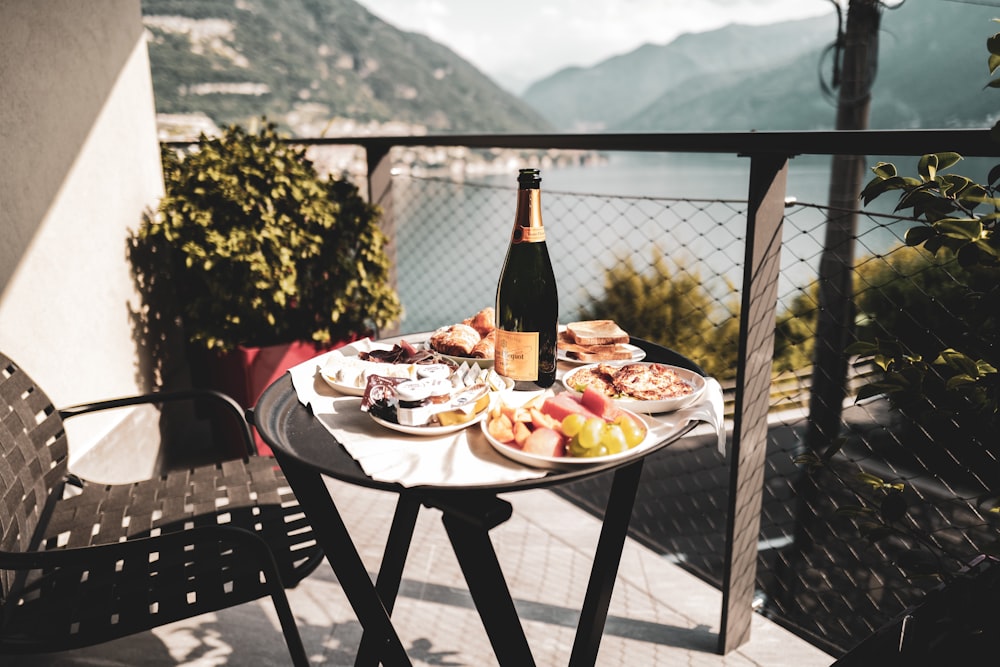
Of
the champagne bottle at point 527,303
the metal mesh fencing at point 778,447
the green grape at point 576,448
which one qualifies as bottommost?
the metal mesh fencing at point 778,447

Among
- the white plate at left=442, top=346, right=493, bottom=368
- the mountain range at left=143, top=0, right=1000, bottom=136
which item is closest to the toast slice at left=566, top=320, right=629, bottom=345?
the white plate at left=442, top=346, right=493, bottom=368

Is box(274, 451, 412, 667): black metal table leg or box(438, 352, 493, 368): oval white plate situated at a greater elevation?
box(438, 352, 493, 368): oval white plate

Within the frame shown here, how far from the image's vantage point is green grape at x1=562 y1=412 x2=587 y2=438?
1.07m

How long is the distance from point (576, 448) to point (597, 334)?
0.58 metres

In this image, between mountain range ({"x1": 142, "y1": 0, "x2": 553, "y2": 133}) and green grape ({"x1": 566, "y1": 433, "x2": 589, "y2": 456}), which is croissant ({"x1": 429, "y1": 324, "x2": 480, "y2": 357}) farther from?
mountain range ({"x1": 142, "y1": 0, "x2": 553, "y2": 133})

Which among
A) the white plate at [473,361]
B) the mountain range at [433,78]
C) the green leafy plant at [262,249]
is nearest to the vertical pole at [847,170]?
the mountain range at [433,78]

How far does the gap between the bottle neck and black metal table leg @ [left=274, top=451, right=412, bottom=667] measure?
63 cm

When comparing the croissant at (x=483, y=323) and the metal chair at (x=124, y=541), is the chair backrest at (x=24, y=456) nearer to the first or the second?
the metal chair at (x=124, y=541)

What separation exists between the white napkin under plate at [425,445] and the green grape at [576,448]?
6 cm

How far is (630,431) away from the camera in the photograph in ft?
3.63

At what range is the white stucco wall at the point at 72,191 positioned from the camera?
7.04ft

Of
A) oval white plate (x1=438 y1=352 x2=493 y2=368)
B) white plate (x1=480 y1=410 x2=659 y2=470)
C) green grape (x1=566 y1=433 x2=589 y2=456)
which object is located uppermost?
oval white plate (x1=438 y1=352 x2=493 y2=368)

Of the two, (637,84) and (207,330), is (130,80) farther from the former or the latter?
(637,84)

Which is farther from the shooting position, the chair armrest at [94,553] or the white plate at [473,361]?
the white plate at [473,361]
